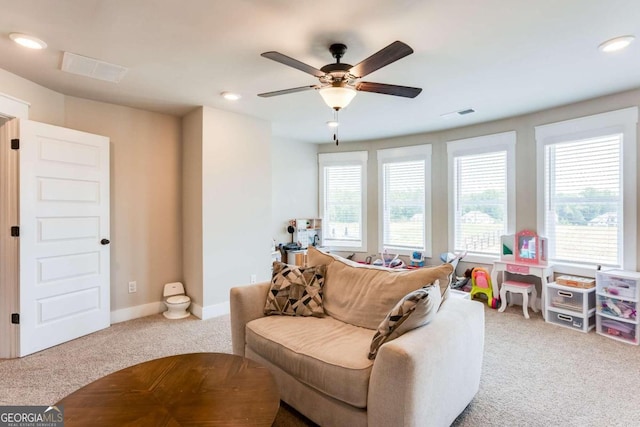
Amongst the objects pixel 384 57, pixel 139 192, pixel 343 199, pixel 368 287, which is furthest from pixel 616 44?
pixel 139 192

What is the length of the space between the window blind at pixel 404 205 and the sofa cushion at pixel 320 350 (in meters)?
3.40

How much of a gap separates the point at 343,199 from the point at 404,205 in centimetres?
114

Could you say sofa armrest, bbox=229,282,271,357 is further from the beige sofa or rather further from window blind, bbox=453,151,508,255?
window blind, bbox=453,151,508,255

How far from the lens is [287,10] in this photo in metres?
1.96

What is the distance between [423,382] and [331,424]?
0.61m

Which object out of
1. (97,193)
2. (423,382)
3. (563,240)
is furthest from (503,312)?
(97,193)

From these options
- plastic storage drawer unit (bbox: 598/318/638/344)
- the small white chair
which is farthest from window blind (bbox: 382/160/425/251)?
plastic storage drawer unit (bbox: 598/318/638/344)

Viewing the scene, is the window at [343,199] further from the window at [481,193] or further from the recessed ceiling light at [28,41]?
the recessed ceiling light at [28,41]

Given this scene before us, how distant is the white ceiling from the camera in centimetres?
197

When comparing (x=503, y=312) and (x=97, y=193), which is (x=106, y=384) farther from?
(x=503, y=312)

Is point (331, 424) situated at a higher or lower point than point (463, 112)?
lower

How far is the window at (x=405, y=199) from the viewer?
5.28m

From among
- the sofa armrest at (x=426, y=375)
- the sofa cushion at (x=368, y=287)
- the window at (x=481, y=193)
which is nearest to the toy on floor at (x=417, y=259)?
the window at (x=481, y=193)

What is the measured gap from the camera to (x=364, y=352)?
1.79 metres
